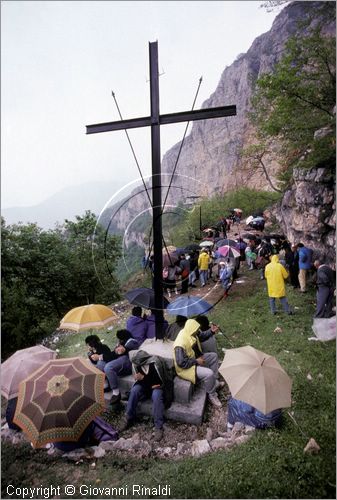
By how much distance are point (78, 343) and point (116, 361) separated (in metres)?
4.00

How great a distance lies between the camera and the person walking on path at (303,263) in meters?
9.24

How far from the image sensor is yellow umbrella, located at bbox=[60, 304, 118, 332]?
6801 mm

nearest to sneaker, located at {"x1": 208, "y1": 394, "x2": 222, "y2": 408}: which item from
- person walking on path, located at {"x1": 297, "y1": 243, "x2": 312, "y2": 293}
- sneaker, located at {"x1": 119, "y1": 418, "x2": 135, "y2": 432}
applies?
sneaker, located at {"x1": 119, "y1": 418, "x2": 135, "y2": 432}

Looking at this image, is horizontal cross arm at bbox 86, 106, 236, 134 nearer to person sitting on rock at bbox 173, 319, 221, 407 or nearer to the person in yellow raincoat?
person sitting on rock at bbox 173, 319, 221, 407

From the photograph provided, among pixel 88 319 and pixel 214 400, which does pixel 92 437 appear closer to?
pixel 214 400

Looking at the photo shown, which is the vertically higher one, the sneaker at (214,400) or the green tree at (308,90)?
the green tree at (308,90)

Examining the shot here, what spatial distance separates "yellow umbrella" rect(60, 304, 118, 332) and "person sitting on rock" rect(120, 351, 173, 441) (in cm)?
201

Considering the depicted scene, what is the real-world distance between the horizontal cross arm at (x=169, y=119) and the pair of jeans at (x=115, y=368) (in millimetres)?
4688

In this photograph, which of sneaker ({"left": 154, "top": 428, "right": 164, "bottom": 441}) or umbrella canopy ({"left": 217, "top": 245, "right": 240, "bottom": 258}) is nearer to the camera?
sneaker ({"left": 154, "top": 428, "right": 164, "bottom": 441})

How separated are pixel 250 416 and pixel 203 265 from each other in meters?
7.32

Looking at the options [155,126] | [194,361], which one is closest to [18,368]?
[194,361]

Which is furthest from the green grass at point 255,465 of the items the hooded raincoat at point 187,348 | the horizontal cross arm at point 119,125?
the horizontal cross arm at point 119,125

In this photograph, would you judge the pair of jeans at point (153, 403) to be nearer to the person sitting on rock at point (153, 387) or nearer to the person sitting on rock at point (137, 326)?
the person sitting on rock at point (153, 387)

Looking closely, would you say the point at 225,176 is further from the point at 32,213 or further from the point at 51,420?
the point at 32,213
